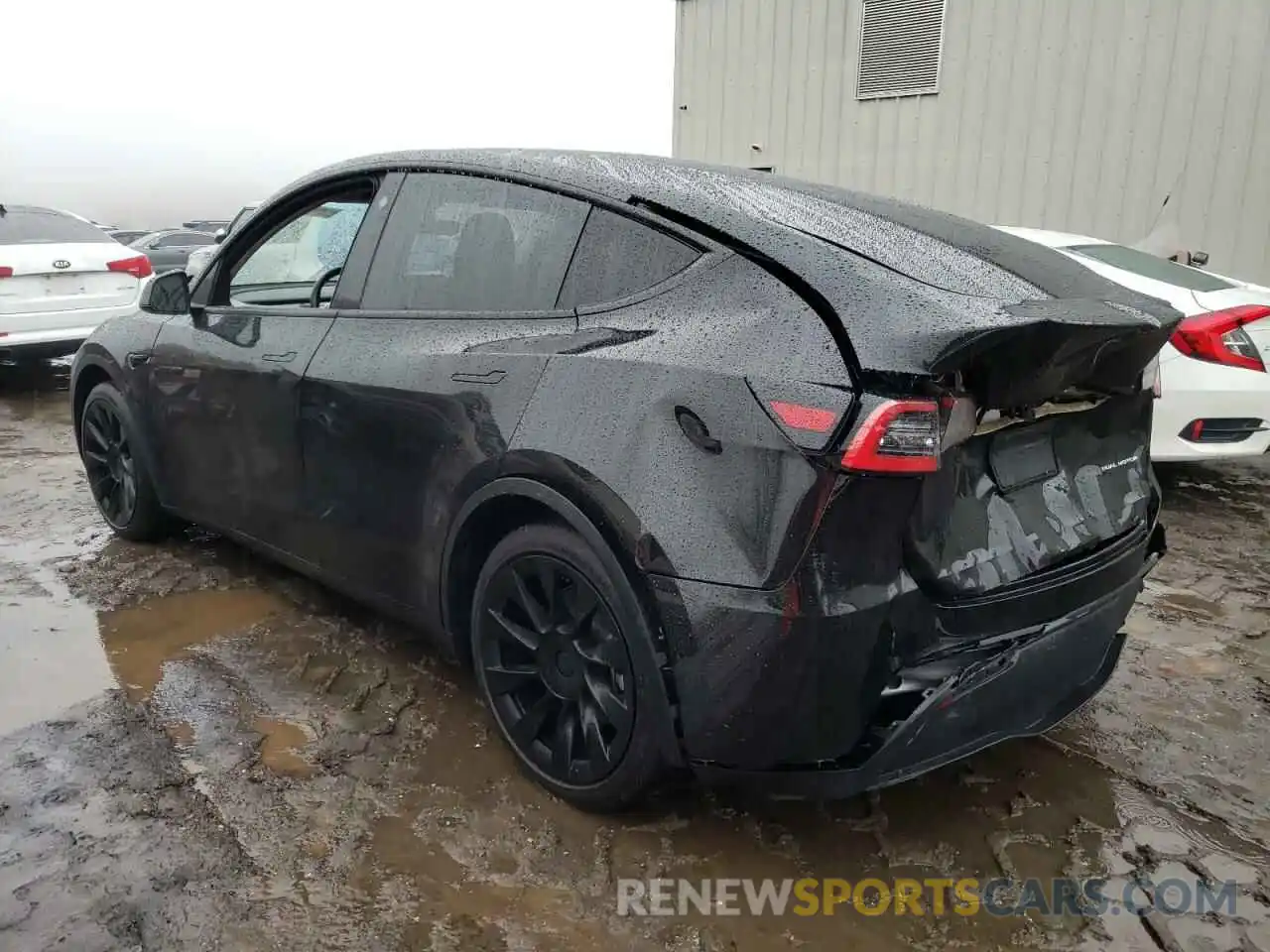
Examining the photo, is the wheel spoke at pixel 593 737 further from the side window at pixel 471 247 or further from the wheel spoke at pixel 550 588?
the side window at pixel 471 247

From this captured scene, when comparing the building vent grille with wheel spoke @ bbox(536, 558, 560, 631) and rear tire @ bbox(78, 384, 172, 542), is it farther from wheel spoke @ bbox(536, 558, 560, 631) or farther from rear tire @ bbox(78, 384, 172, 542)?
wheel spoke @ bbox(536, 558, 560, 631)

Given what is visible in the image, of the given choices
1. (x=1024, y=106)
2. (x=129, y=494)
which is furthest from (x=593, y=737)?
(x=1024, y=106)

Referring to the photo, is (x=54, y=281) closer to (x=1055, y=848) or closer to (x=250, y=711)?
(x=250, y=711)

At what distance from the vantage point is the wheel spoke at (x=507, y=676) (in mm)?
2531

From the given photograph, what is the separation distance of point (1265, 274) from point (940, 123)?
282cm

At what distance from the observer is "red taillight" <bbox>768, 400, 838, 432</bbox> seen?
6.22 ft

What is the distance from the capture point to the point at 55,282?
788cm

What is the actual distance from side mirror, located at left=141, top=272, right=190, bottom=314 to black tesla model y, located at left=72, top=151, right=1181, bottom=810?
97 cm

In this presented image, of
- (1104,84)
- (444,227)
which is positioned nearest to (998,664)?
(444,227)

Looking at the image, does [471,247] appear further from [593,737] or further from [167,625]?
[167,625]

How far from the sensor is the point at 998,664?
210 centimetres

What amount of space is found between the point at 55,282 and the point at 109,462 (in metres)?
4.45

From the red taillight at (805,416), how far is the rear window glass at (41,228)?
8.10 meters

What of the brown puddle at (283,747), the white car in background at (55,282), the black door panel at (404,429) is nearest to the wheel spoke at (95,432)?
the black door panel at (404,429)
